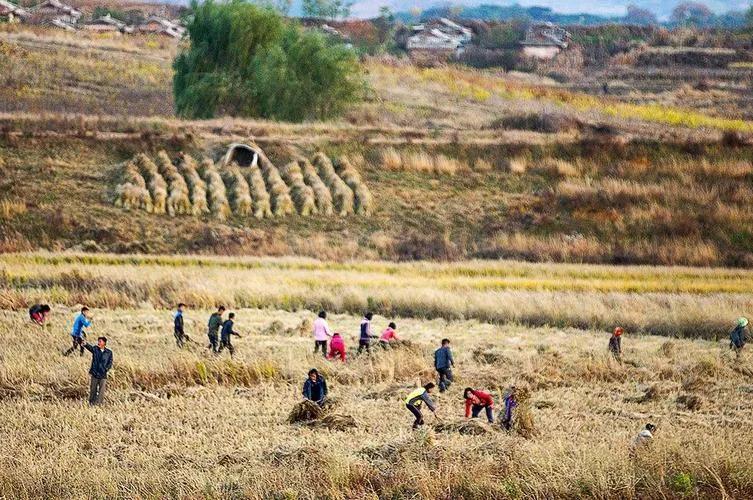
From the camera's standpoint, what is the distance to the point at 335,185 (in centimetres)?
4641

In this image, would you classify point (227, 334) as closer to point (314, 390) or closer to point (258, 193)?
point (314, 390)

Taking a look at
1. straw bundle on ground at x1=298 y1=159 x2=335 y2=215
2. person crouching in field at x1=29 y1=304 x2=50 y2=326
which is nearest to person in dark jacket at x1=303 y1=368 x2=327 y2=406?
person crouching in field at x1=29 y1=304 x2=50 y2=326

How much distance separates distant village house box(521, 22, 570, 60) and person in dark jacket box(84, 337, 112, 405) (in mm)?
102821

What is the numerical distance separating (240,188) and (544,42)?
90.9m

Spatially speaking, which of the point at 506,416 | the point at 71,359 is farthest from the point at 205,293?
the point at 506,416

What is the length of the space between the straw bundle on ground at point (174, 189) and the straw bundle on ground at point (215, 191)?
0.90m

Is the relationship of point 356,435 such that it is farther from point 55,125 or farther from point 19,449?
point 55,125

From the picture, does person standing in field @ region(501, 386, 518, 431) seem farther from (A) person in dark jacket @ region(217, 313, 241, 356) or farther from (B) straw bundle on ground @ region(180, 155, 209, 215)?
(B) straw bundle on ground @ region(180, 155, 209, 215)

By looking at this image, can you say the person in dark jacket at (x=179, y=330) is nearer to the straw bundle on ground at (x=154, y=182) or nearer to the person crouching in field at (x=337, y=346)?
the person crouching in field at (x=337, y=346)

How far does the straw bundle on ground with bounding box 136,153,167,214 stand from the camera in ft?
141

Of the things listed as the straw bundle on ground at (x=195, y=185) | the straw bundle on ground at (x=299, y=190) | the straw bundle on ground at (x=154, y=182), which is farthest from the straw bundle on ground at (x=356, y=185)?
the straw bundle on ground at (x=154, y=182)

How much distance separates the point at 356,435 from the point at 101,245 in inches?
937

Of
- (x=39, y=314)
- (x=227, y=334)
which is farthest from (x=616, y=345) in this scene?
(x=39, y=314)

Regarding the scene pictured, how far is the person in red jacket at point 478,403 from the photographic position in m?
18.6
